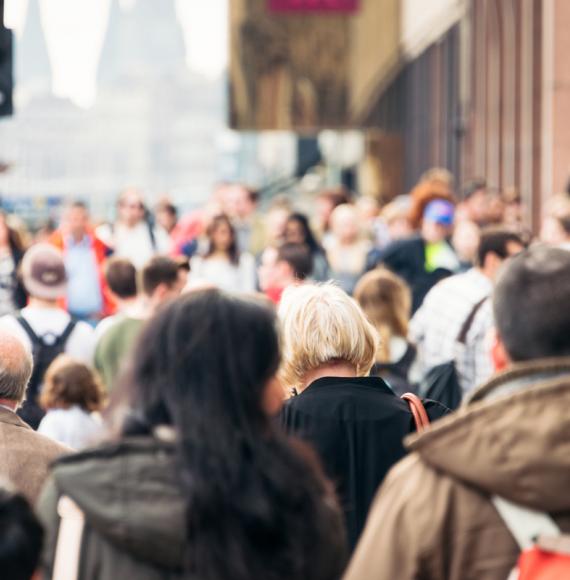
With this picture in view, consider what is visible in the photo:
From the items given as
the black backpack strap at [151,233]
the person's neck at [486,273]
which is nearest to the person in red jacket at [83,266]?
the black backpack strap at [151,233]

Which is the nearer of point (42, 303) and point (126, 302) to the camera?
point (42, 303)

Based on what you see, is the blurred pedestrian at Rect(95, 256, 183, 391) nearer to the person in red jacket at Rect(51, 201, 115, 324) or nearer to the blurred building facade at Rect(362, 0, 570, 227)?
the person in red jacket at Rect(51, 201, 115, 324)

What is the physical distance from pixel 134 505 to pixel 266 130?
98.3 feet

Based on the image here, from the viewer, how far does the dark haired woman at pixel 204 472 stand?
2.70 meters

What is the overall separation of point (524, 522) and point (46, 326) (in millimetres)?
5590

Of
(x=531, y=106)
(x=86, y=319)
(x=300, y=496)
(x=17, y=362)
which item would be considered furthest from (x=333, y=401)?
(x=531, y=106)

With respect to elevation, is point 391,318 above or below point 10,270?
above

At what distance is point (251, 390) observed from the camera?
2789 millimetres

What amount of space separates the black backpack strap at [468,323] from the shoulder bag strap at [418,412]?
10.9 feet

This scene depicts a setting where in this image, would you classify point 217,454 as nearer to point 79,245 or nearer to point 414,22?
point 79,245

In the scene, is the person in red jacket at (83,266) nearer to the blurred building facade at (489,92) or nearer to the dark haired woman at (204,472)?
the blurred building facade at (489,92)

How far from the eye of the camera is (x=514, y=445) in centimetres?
280

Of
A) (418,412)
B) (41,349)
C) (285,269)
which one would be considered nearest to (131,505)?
(418,412)

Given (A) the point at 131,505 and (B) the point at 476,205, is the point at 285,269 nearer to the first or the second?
(B) the point at 476,205
